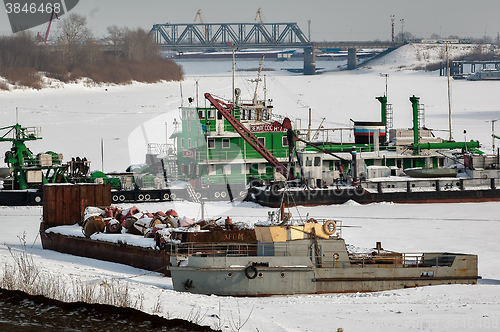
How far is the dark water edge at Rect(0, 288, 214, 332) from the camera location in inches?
577

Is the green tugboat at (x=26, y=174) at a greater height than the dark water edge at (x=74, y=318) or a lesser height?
greater

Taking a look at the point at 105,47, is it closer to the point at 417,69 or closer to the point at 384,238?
the point at 417,69

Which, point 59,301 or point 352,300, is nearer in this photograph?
point 59,301

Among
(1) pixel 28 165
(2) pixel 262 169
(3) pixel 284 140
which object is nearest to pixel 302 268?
(2) pixel 262 169

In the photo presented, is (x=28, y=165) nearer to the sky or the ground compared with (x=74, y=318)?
nearer to the sky

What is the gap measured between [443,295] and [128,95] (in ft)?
252

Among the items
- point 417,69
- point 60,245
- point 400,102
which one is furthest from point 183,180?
point 417,69

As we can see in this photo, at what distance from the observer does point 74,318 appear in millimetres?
15188

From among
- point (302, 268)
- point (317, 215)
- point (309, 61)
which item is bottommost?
point (302, 268)

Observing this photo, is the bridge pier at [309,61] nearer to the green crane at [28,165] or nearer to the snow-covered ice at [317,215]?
the snow-covered ice at [317,215]

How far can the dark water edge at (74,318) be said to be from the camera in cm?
1465

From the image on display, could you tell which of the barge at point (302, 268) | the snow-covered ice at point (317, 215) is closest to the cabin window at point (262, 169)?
the snow-covered ice at point (317, 215)

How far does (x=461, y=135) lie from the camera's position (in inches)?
2203

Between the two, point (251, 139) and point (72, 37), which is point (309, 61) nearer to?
point (72, 37)
